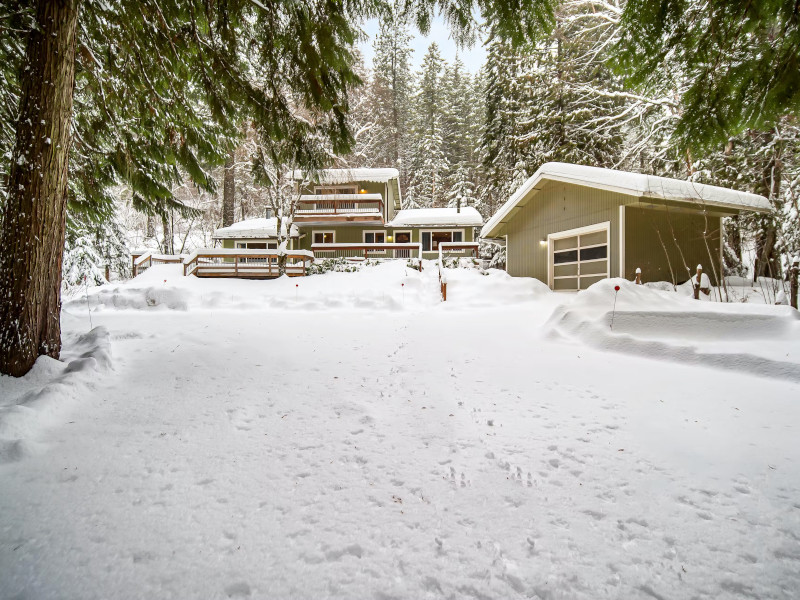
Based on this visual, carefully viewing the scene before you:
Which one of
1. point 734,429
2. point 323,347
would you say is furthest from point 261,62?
point 734,429

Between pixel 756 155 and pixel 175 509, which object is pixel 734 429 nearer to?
pixel 175 509

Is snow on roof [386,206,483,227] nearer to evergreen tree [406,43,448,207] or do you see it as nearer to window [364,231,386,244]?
window [364,231,386,244]

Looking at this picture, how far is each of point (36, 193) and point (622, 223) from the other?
12.2 metres

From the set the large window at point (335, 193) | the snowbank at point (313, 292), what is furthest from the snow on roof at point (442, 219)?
the snowbank at point (313, 292)

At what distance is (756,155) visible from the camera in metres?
12.4

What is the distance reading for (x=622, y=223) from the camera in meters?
10.2

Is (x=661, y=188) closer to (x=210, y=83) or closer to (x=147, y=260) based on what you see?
(x=210, y=83)

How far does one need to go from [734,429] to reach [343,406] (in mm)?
3092

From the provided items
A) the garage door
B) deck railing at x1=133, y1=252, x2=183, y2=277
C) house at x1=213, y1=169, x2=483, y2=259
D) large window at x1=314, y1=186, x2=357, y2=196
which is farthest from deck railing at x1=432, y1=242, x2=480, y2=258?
deck railing at x1=133, y1=252, x2=183, y2=277

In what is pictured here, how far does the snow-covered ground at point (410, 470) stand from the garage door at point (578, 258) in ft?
22.7

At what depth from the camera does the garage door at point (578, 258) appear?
11.3m

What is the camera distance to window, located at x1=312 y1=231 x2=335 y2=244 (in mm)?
24953

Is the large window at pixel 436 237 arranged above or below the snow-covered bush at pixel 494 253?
above

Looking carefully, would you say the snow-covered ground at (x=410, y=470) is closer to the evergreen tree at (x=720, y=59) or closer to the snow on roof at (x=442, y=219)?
the evergreen tree at (x=720, y=59)
